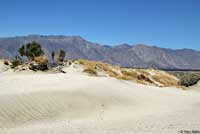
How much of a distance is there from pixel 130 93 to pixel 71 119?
18.0 ft

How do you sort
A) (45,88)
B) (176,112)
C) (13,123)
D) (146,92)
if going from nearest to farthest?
(13,123) → (176,112) → (45,88) → (146,92)

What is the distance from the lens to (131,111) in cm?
1620

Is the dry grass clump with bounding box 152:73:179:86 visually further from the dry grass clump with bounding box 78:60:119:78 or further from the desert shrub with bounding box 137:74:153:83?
the dry grass clump with bounding box 78:60:119:78

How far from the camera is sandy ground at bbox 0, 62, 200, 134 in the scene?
12070 mm

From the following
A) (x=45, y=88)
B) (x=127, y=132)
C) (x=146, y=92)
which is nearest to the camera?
(x=127, y=132)

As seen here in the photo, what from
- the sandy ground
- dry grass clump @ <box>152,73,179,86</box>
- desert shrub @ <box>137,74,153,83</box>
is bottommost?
dry grass clump @ <box>152,73,179,86</box>

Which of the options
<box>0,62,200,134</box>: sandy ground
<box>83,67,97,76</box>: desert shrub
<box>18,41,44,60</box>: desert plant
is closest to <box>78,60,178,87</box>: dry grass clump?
<box>83,67,97,76</box>: desert shrub

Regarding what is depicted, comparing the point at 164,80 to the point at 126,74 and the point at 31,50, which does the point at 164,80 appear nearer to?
the point at 126,74

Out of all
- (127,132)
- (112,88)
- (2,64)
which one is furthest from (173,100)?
(2,64)

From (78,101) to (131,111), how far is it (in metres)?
2.36

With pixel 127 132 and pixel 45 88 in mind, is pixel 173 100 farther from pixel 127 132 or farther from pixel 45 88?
pixel 127 132

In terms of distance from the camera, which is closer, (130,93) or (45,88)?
(45,88)

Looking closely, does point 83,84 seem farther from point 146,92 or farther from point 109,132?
point 109,132

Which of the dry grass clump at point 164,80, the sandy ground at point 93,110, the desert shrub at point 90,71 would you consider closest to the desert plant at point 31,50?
the dry grass clump at point 164,80
